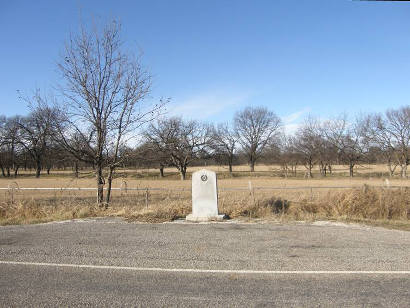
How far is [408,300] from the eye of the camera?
3896 millimetres

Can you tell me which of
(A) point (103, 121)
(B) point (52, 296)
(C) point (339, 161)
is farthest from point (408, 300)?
(C) point (339, 161)

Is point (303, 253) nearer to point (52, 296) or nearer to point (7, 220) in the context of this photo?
point (52, 296)

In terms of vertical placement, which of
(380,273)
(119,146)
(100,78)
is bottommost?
(380,273)

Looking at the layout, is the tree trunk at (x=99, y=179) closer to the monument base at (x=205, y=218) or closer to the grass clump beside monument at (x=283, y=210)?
the grass clump beside monument at (x=283, y=210)

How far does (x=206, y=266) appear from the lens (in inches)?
208

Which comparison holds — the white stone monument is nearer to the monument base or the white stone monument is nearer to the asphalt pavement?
the monument base

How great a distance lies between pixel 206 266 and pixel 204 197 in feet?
14.4

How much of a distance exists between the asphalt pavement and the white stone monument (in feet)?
4.26

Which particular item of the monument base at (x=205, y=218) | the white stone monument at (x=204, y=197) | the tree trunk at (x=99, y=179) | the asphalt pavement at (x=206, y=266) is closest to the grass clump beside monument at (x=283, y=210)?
the monument base at (x=205, y=218)

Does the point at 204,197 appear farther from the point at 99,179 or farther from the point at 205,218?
the point at 99,179

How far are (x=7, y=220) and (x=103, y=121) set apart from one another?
460cm

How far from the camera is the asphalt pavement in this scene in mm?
4031

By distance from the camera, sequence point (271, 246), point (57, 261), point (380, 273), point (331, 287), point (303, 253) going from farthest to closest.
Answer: point (271, 246) < point (303, 253) < point (57, 261) < point (380, 273) < point (331, 287)

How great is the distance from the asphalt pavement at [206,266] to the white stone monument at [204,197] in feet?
4.26
